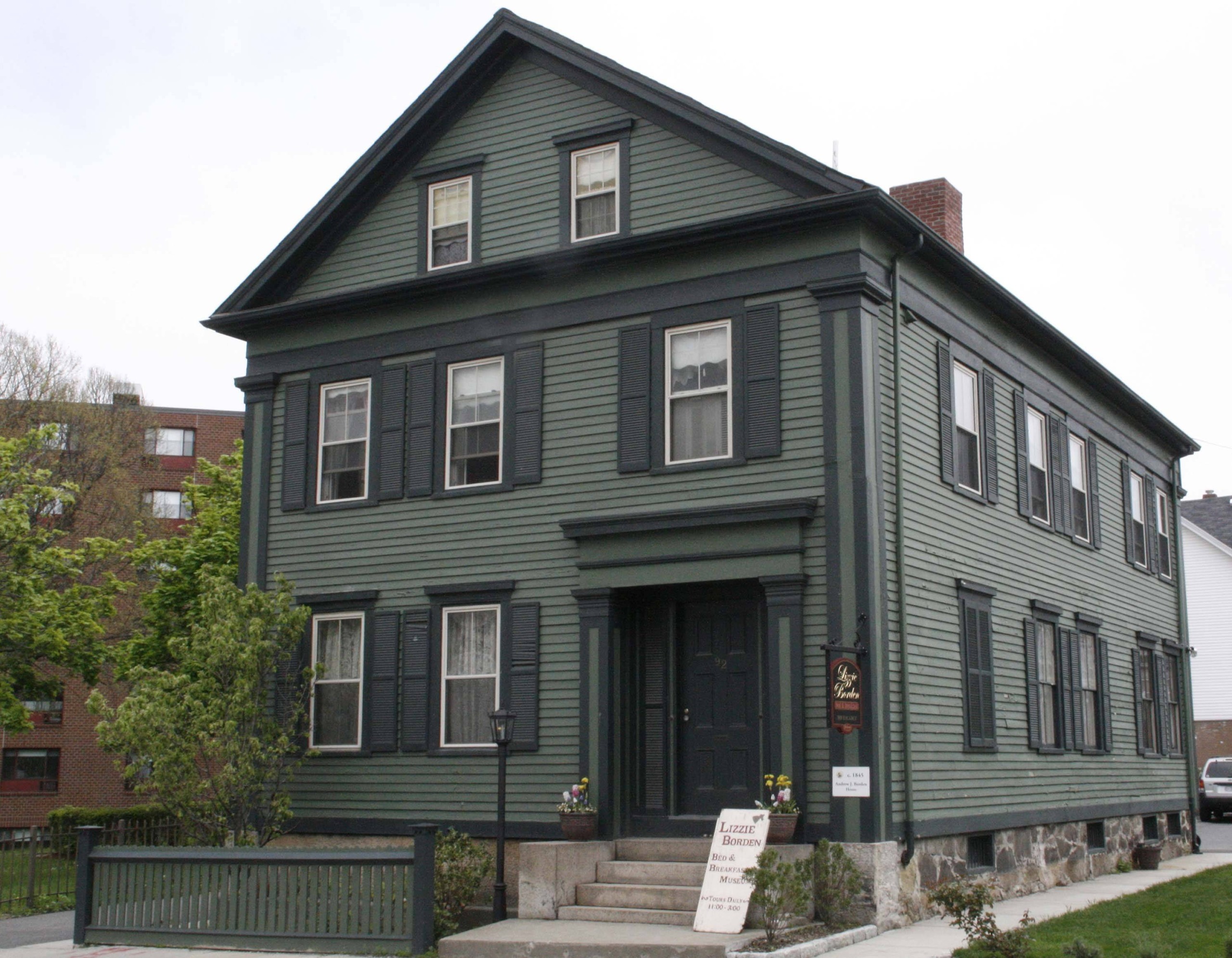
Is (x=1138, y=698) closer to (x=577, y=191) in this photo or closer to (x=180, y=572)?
(x=577, y=191)

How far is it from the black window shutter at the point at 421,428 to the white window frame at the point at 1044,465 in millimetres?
7828

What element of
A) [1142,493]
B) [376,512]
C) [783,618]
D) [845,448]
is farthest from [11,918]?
[1142,493]

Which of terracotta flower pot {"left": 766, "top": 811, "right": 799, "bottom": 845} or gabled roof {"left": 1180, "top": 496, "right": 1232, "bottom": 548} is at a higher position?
gabled roof {"left": 1180, "top": 496, "right": 1232, "bottom": 548}

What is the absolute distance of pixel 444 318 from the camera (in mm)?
17797

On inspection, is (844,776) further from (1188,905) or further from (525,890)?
(1188,905)

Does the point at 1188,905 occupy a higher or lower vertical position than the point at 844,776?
lower

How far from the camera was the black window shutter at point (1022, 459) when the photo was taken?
18.8 meters

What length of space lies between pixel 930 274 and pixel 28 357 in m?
34.0

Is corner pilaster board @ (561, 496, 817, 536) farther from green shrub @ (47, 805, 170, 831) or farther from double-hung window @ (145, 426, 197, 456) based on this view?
double-hung window @ (145, 426, 197, 456)

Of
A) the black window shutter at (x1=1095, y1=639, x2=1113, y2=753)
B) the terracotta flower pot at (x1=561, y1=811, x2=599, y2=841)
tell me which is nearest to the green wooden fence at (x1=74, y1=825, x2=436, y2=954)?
the terracotta flower pot at (x1=561, y1=811, x2=599, y2=841)

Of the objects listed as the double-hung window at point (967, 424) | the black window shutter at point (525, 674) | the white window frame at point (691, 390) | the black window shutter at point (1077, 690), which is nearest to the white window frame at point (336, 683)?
the black window shutter at point (525, 674)

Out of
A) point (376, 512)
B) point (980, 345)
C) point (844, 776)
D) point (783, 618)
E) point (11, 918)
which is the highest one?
point (980, 345)

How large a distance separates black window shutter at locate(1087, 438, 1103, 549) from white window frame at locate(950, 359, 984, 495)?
468cm

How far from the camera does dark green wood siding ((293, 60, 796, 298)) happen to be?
16.2 m
